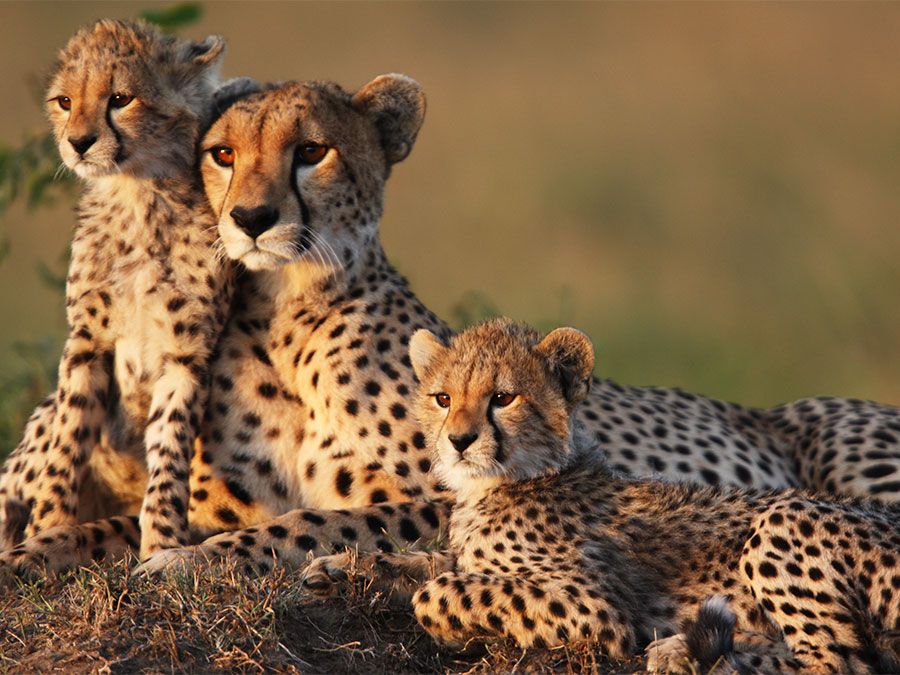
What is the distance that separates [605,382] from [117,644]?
2379mm

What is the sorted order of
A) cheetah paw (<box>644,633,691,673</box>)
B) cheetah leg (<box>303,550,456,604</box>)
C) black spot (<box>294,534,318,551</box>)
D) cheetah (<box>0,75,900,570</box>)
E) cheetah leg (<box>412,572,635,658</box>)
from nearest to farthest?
cheetah paw (<box>644,633,691,673</box>) < cheetah leg (<box>412,572,635,658</box>) < cheetah leg (<box>303,550,456,604</box>) < black spot (<box>294,534,318,551</box>) < cheetah (<box>0,75,900,570</box>)

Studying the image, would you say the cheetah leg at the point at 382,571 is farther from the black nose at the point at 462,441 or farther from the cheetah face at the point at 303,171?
the cheetah face at the point at 303,171

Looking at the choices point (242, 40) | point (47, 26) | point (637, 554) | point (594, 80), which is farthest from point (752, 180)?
point (637, 554)

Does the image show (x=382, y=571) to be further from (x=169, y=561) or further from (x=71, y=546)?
(x=71, y=546)

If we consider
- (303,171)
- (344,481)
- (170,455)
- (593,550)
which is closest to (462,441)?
(593,550)

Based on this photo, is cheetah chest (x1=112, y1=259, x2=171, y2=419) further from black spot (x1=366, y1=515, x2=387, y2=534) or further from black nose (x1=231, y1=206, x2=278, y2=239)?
black spot (x1=366, y1=515, x2=387, y2=534)

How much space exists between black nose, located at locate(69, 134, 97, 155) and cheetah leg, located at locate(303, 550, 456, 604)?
1.26 m

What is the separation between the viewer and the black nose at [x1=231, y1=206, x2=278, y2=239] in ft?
13.0

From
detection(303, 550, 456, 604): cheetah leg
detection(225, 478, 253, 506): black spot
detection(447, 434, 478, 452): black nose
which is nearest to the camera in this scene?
detection(447, 434, 478, 452): black nose

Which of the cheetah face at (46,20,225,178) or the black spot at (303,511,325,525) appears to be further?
the cheetah face at (46,20,225,178)

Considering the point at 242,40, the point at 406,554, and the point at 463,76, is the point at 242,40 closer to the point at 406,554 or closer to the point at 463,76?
the point at 463,76

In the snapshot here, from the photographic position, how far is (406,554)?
3.65 metres

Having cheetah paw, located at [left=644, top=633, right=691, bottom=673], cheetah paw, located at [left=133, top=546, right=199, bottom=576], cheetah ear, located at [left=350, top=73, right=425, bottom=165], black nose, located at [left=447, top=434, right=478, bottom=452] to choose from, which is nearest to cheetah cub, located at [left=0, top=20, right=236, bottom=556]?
cheetah paw, located at [left=133, top=546, right=199, bottom=576]

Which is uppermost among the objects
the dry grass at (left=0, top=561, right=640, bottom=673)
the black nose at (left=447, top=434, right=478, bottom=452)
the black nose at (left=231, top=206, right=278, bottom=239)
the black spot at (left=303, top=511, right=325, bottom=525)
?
the black nose at (left=231, top=206, right=278, bottom=239)
